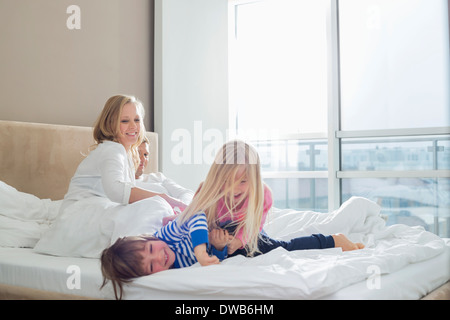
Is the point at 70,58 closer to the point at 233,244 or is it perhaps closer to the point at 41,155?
the point at 41,155

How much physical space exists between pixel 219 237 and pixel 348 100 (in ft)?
8.38

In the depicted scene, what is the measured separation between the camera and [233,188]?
59.8 inches

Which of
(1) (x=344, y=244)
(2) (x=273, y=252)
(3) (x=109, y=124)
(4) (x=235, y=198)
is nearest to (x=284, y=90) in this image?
(3) (x=109, y=124)

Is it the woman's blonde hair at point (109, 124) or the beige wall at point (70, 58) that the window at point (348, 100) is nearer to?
the beige wall at point (70, 58)

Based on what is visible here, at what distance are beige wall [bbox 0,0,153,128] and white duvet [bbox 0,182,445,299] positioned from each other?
2.40 feet

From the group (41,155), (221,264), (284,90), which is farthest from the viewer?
(284,90)

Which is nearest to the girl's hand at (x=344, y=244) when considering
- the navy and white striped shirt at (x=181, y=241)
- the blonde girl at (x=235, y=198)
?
the blonde girl at (x=235, y=198)

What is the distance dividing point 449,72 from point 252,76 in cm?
160

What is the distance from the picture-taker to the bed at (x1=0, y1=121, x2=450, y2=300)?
3.91 ft

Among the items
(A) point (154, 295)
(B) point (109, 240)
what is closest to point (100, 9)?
(B) point (109, 240)

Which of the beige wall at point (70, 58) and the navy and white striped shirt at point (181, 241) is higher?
the beige wall at point (70, 58)

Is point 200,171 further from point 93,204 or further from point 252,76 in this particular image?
point 93,204

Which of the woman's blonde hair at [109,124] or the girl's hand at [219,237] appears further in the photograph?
the woman's blonde hair at [109,124]

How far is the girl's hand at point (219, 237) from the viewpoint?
1.55 m
